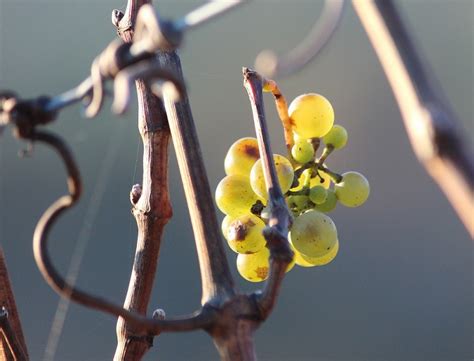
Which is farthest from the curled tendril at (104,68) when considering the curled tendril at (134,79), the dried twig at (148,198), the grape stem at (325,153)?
the grape stem at (325,153)

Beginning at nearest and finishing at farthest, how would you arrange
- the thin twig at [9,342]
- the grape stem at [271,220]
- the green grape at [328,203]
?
the grape stem at [271,220], the thin twig at [9,342], the green grape at [328,203]

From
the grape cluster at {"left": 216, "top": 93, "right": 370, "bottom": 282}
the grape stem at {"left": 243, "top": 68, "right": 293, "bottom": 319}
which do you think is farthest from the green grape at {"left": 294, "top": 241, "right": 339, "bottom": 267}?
the grape stem at {"left": 243, "top": 68, "right": 293, "bottom": 319}

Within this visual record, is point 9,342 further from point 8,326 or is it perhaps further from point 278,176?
point 278,176

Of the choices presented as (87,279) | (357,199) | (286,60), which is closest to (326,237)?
(357,199)

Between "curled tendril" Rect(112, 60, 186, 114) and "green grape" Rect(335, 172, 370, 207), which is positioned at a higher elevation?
"green grape" Rect(335, 172, 370, 207)

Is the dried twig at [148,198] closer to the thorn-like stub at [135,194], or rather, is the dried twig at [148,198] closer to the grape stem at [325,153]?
the thorn-like stub at [135,194]

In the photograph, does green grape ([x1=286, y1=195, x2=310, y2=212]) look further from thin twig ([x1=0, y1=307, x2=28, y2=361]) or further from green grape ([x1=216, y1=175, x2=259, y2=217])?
thin twig ([x1=0, y1=307, x2=28, y2=361])

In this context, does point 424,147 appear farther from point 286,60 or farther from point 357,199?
point 357,199
